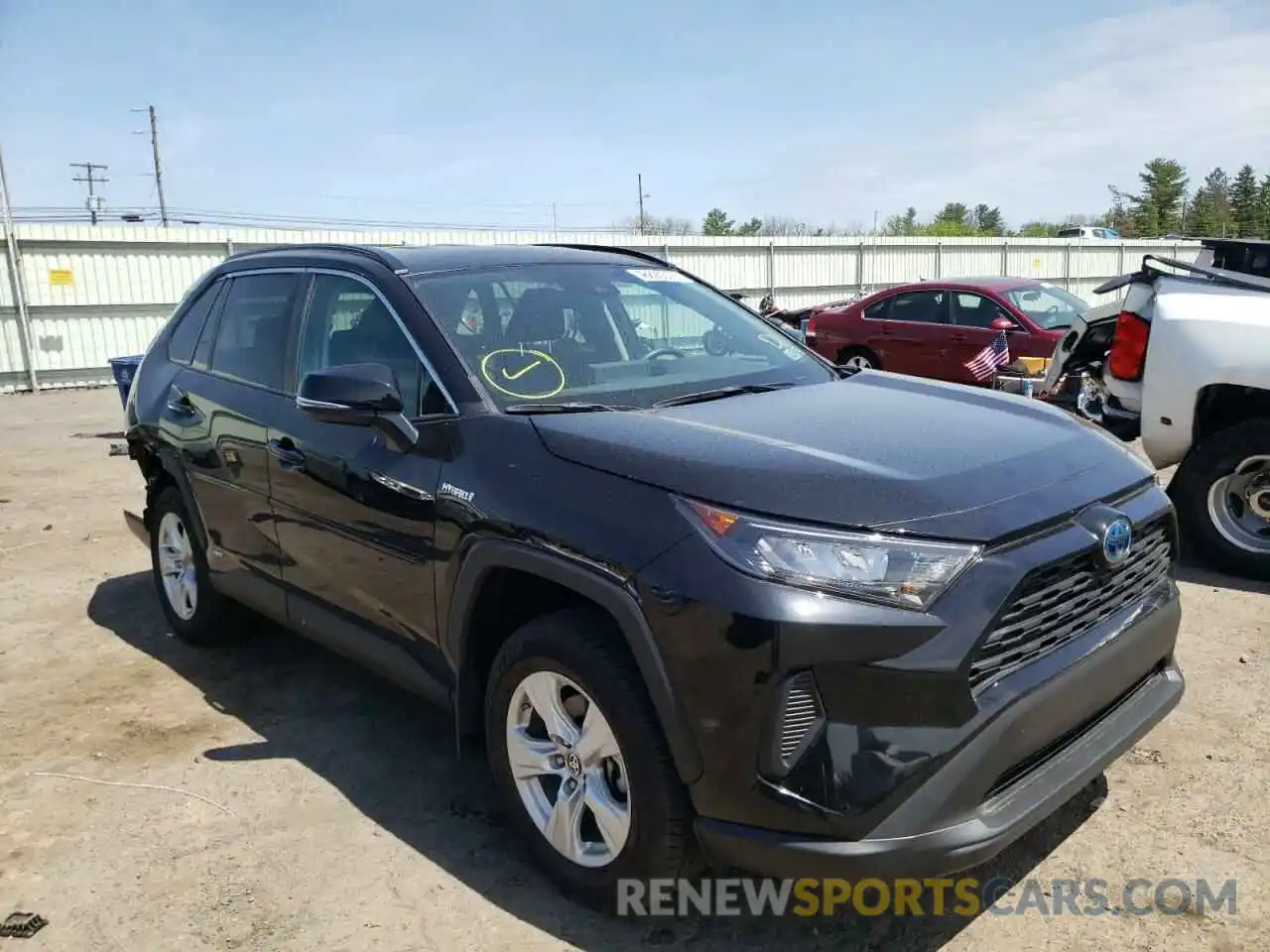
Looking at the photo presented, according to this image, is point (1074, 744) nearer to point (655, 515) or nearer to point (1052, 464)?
point (1052, 464)

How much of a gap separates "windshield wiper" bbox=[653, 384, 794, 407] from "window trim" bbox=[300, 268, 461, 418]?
2.17ft

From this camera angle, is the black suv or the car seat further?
the car seat

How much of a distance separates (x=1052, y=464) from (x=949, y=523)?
1.89 ft

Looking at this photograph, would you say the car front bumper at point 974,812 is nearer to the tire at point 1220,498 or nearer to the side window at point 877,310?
the tire at point 1220,498

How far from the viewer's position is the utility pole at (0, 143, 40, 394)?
16.7 m

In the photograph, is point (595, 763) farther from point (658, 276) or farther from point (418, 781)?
point (658, 276)

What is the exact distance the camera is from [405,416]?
3188 mm

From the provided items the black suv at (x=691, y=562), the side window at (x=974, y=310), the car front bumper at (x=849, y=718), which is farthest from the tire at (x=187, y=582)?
the side window at (x=974, y=310)

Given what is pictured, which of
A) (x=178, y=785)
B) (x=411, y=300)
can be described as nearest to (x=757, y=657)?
(x=411, y=300)

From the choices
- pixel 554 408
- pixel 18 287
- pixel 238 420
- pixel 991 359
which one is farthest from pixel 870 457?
pixel 18 287

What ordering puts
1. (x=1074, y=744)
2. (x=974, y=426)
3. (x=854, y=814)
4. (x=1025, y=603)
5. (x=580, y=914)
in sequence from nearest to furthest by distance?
(x=854, y=814) → (x=1025, y=603) → (x=1074, y=744) → (x=580, y=914) → (x=974, y=426)

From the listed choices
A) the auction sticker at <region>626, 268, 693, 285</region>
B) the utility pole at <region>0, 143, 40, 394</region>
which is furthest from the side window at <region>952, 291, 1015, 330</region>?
the utility pole at <region>0, 143, 40, 394</region>

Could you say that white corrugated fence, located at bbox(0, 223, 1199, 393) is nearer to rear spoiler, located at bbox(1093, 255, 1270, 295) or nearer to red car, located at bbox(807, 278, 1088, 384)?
red car, located at bbox(807, 278, 1088, 384)

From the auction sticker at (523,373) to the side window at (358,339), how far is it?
18 cm
